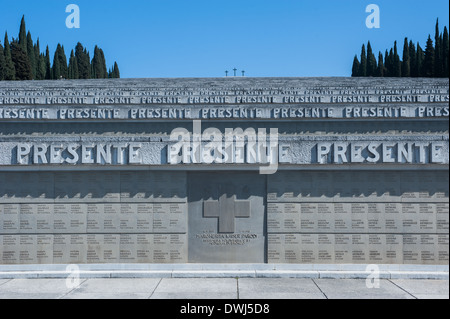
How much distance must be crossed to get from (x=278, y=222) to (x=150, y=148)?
3.71 metres

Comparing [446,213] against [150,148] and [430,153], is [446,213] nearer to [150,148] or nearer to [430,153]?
[430,153]

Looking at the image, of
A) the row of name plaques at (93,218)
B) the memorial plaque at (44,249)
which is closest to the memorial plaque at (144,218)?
the row of name plaques at (93,218)

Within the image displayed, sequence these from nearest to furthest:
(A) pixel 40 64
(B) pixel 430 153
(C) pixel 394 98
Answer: (B) pixel 430 153
(C) pixel 394 98
(A) pixel 40 64

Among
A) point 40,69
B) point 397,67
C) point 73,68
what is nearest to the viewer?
point 397,67

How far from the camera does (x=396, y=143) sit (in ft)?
32.0

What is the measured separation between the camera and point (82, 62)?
2901 inches

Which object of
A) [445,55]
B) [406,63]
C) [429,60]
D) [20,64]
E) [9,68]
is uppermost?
[406,63]

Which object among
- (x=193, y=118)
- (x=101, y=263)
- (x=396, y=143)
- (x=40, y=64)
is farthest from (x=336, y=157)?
(x=40, y=64)

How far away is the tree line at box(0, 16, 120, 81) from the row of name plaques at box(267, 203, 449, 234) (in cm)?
5149

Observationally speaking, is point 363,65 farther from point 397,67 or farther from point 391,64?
point 397,67

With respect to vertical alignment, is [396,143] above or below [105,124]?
below

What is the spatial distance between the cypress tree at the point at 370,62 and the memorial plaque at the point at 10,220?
2702 inches

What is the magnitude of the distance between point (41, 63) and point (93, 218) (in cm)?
6244

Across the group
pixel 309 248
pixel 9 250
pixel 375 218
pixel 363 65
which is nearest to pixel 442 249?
pixel 375 218
